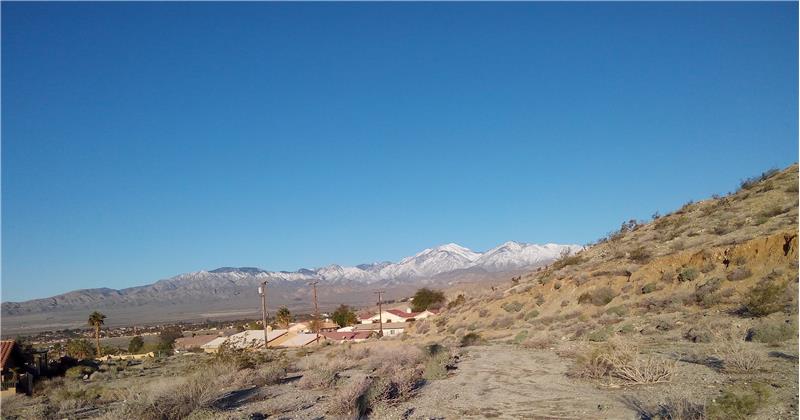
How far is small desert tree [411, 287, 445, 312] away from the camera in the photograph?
96.5 m

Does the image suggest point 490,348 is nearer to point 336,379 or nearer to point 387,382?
point 336,379

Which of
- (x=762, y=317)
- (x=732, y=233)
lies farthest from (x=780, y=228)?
(x=762, y=317)

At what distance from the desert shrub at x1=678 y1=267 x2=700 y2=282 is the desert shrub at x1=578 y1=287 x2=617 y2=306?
3.55m

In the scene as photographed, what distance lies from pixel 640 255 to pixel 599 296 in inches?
228

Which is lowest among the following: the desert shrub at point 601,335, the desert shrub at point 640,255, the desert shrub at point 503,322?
the desert shrub at point 503,322

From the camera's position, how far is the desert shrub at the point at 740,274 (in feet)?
71.9

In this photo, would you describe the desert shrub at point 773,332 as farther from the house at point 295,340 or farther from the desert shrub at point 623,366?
the house at point 295,340

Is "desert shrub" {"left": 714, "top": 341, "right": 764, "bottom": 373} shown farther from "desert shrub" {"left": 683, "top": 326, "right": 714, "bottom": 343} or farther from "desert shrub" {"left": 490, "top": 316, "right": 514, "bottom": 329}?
"desert shrub" {"left": 490, "top": 316, "right": 514, "bottom": 329}

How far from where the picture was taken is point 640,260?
31.9 meters

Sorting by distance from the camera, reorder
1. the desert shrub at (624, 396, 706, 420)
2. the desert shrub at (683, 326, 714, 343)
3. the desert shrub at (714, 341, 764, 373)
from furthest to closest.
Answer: the desert shrub at (683, 326, 714, 343), the desert shrub at (714, 341, 764, 373), the desert shrub at (624, 396, 706, 420)

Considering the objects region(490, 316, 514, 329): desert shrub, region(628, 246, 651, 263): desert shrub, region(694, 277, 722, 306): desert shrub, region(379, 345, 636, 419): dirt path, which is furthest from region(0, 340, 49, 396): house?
region(628, 246, 651, 263): desert shrub

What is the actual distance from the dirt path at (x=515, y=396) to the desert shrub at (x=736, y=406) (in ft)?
5.68

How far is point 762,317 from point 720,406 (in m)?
10.7

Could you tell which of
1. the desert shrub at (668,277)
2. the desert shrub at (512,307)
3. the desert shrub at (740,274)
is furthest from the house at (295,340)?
the desert shrub at (740,274)
